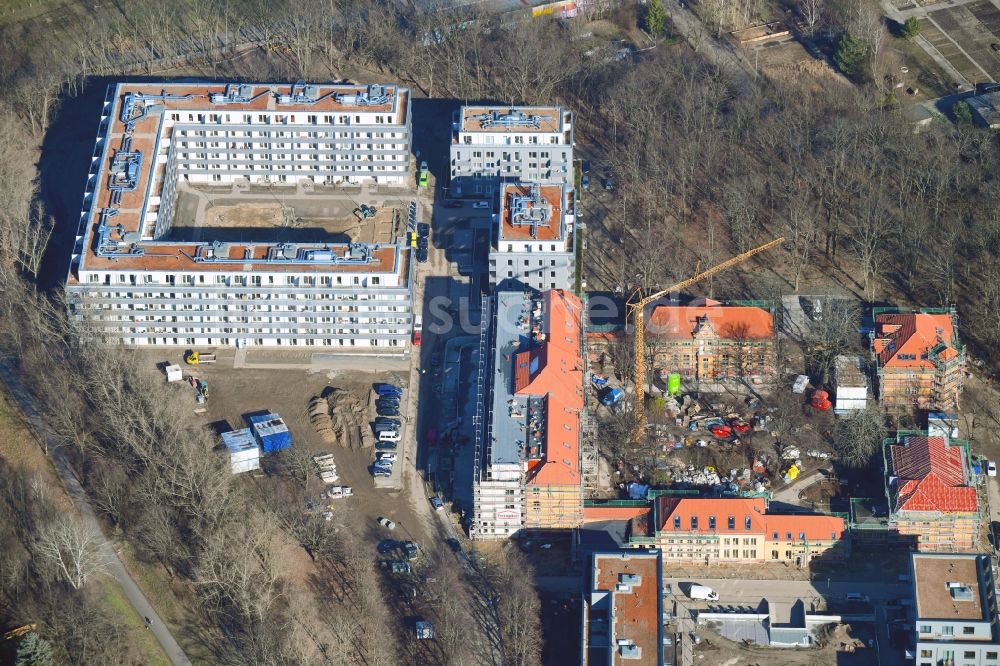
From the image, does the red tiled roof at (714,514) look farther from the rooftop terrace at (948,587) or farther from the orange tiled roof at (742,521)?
the rooftop terrace at (948,587)

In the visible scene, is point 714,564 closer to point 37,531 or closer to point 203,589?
point 203,589

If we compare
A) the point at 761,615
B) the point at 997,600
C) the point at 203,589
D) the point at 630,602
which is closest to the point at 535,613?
the point at 630,602

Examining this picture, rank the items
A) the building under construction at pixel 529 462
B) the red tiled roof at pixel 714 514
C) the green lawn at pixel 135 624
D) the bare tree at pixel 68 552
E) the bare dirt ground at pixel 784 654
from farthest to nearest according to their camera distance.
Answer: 1. the red tiled roof at pixel 714 514
2. the building under construction at pixel 529 462
3. the bare tree at pixel 68 552
4. the bare dirt ground at pixel 784 654
5. the green lawn at pixel 135 624

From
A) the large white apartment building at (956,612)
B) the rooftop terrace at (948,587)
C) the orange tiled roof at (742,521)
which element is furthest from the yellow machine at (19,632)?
the rooftop terrace at (948,587)

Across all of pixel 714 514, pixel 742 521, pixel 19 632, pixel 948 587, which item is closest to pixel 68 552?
pixel 19 632

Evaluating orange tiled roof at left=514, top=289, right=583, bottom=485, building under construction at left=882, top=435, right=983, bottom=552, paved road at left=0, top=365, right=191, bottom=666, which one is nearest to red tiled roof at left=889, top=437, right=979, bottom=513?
building under construction at left=882, top=435, right=983, bottom=552

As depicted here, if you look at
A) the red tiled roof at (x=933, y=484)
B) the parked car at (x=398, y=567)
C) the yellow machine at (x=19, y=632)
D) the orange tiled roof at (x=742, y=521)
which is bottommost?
the yellow machine at (x=19, y=632)
